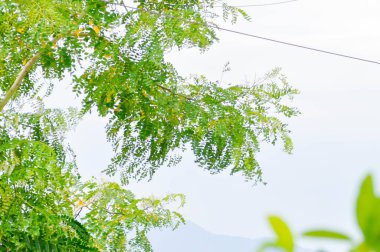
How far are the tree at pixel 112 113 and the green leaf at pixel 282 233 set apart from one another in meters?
2.16

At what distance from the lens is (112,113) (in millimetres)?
3041

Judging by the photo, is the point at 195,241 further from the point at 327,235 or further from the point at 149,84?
the point at 327,235

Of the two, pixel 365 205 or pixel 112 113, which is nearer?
pixel 365 205

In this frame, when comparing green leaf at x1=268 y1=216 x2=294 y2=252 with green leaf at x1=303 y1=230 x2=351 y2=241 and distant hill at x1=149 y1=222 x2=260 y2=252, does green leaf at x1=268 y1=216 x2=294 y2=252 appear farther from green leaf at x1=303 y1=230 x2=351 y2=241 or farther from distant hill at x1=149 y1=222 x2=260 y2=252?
distant hill at x1=149 y1=222 x2=260 y2=252

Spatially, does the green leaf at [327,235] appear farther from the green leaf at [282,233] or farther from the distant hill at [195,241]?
the distant hill at [195,241]

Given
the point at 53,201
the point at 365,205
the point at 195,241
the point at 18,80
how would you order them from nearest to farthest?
the point at 365,205
the point at 53,201
the point at 18,80
the point at 195,241

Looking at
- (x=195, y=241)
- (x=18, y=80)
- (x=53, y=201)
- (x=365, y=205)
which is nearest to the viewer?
(x=365, y=205)

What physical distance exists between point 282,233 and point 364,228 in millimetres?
12

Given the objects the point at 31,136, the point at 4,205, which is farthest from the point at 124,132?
the point at 4,205

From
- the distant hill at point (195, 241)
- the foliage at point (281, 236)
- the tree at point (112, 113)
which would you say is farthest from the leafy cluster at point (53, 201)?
the distant hill at point (195, 241)

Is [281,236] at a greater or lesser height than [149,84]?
lesser

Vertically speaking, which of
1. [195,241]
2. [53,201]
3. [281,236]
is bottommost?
[281,236]

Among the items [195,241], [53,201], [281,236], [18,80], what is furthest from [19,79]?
[195,241]

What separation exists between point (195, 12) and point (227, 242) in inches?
1976
